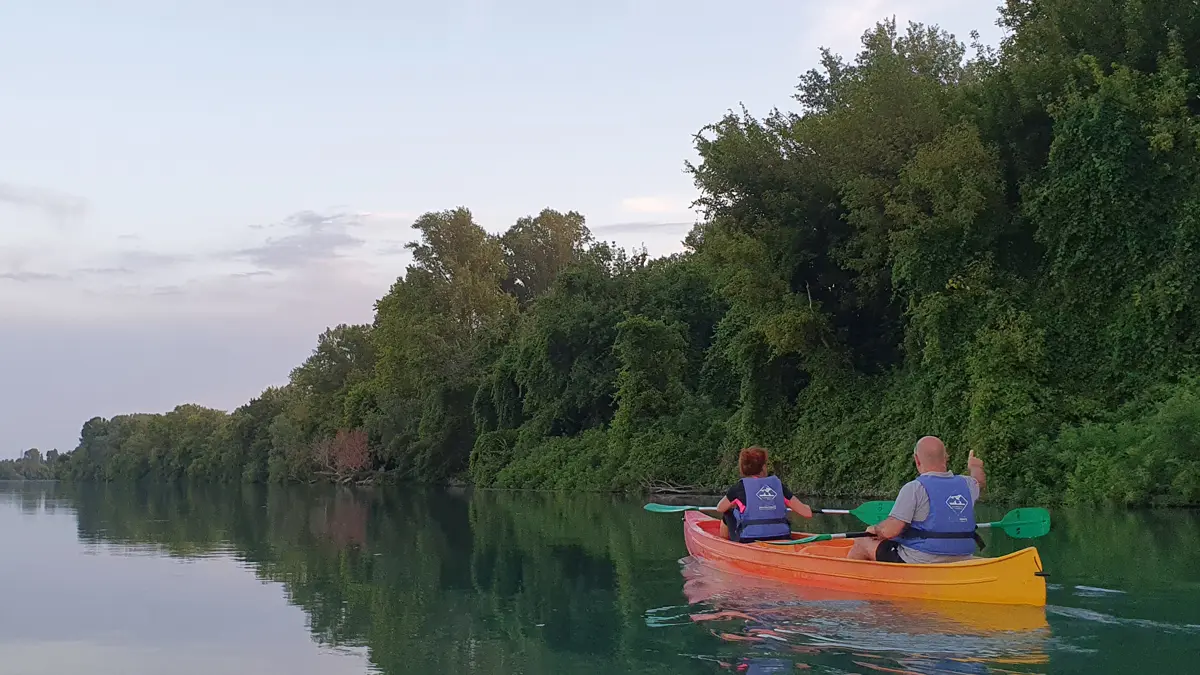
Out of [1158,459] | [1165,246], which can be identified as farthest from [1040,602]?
[1165,246]

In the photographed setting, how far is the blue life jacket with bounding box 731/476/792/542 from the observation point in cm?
1073

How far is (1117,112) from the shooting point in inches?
763

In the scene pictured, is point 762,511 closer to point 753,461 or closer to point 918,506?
point 753,461

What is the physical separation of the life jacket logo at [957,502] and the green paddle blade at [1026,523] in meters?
1.69

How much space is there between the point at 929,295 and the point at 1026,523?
12779 mm

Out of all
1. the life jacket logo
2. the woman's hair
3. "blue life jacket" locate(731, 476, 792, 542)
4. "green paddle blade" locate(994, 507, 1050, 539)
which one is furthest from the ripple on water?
"green paddle blade" locate(994, 507, 1050, 539)

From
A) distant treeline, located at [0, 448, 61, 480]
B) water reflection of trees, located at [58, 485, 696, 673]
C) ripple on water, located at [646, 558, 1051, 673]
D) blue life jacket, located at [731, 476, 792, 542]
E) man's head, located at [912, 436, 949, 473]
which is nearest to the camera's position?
ripple on water, located at [646, 558, 1051, 673]

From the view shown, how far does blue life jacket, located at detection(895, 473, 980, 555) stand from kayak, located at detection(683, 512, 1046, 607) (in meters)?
0.22

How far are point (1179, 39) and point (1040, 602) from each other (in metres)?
15.7

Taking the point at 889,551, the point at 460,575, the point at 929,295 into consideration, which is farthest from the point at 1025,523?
the point at 929,295

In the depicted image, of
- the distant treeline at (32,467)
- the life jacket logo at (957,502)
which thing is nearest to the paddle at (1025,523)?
the life jacket logo at (957,502)

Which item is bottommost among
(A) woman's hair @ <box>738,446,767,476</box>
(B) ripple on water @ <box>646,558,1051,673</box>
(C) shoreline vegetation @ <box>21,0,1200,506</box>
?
(B) ripple on water @ <box>646,558,1051,673</box>

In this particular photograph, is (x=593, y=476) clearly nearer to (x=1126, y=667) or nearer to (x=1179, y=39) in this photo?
(x=1179, y=39)

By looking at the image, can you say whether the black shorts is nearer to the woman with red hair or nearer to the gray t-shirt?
the gray t-shirt
